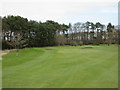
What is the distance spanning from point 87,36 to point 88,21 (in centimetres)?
662

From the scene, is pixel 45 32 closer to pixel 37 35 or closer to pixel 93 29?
pixel 37 35

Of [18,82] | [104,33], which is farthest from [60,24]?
[18,82]

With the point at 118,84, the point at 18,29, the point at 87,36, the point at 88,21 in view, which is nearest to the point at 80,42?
the point at 87,36

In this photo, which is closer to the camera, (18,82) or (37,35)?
(18,82)

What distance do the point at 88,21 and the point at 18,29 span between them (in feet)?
106

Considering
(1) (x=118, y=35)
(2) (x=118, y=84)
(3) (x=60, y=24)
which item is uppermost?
(3) (x=60, y=24)

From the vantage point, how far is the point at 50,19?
5259 cm

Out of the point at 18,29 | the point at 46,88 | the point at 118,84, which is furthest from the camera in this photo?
the point at 18,29

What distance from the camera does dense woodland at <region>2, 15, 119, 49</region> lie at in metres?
35.4

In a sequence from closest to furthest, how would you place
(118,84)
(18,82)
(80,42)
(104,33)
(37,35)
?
(118,84)
(18,82)
(37,35)
(80,42)
(104,33)

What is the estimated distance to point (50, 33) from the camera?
151ft

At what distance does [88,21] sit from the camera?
58.3 meters

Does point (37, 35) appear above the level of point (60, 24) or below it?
below

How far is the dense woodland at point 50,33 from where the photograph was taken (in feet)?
116
